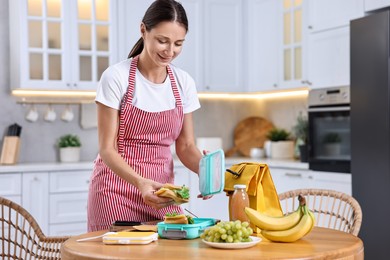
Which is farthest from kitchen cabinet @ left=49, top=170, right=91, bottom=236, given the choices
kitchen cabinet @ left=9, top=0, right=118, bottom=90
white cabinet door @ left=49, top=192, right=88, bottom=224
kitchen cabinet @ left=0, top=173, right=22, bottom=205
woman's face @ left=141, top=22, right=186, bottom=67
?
woman's face @ left=141, top=22, right=186, bottom=67

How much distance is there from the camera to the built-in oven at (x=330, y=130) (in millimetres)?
4406

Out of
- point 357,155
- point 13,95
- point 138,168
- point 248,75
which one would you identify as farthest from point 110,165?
point 248,75

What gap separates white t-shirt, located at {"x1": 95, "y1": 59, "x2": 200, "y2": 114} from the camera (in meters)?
2.50

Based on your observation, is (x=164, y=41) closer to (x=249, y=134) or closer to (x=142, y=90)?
(x=142, y=90)

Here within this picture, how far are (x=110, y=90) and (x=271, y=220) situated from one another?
790mm

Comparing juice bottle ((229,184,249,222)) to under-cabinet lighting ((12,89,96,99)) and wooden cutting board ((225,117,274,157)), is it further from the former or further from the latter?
wooden cutting board ((225,117,274,157))

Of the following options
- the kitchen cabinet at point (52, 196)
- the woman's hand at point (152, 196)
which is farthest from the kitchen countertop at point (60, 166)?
the woman's hand at point (152, 196)

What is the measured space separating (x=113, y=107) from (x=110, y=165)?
0.22 m

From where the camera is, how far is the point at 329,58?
15.1ft

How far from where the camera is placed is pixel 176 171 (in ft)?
17.0

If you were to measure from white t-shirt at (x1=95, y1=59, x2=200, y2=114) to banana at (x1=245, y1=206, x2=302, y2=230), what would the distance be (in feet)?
2.10

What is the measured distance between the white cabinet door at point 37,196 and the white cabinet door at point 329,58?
6.73 ft

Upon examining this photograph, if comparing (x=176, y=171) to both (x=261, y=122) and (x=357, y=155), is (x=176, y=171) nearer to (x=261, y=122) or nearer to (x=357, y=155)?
(x=261, y=122)

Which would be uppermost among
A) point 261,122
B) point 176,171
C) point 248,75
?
point 248,75
